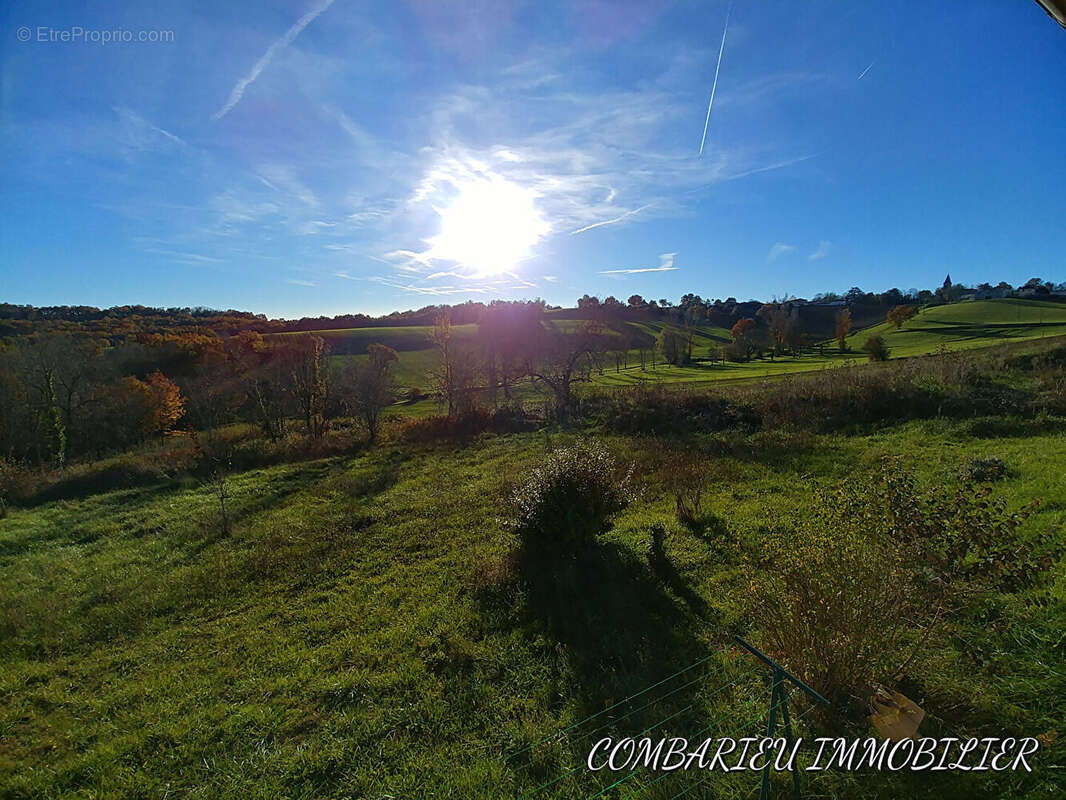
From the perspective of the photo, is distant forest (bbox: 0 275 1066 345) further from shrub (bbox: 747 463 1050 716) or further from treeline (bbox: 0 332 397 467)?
shrub (bbox: 747 463 1050 716)

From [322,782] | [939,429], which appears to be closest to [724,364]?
[939,429]

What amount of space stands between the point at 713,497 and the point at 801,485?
201cm

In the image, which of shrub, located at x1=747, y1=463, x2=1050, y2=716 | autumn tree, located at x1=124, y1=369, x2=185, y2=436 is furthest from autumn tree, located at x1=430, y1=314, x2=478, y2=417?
autumn tree, located at x1=124, y1=369, x2=185, y2=436

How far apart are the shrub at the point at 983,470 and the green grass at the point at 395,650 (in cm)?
31

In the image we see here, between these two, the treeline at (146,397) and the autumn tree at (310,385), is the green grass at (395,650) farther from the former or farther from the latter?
the treeline at (146,397)

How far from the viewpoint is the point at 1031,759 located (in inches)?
106

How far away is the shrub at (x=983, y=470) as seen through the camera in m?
8.01

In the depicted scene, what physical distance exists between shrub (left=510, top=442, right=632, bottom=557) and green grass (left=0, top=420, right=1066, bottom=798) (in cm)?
68

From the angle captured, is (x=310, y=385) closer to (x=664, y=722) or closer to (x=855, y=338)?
(x=664, y=722)

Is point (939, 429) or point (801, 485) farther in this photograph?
point (939, 429)

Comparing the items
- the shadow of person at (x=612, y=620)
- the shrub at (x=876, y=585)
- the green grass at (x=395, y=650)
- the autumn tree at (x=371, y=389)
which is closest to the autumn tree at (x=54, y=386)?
the autumn tree at (x=371, y=389)

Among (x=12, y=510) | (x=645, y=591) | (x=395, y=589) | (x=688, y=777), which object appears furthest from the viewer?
(x=12, y=510)

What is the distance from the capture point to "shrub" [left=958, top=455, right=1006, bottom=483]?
801 cm

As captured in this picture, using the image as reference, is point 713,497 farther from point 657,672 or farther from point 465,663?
point 465,663
